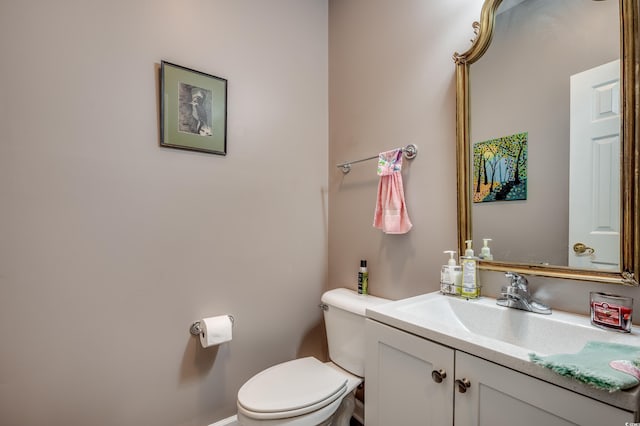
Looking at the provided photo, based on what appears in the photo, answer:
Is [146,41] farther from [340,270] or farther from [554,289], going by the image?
[554,289]

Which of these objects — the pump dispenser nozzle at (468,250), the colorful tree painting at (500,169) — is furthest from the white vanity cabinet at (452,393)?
the colorful tree painting at (500,169)

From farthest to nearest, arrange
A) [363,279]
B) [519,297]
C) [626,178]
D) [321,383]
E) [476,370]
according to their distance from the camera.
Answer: [363,279], [321,383], [519,297], [626,178], [476,370]

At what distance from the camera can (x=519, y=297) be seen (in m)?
1.00

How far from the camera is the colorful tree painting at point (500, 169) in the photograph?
1092mm

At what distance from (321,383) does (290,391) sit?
139mm

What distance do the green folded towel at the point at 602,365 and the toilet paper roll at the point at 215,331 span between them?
118 cm

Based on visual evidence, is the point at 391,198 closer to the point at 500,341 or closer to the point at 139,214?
the point at 500,341

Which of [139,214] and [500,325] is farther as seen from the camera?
[139,214]

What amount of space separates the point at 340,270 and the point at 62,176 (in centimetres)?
141

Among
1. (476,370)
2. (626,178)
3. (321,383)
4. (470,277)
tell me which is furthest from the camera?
(321,383)

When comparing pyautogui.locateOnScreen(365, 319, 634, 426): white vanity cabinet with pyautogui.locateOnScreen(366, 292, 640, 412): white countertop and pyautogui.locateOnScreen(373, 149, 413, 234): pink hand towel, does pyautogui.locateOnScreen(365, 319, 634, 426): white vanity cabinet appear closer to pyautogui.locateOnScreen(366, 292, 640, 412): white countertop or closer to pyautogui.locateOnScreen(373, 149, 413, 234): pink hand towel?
pyautogui.locateOnScreen(366, 292, 640, 412): white countertop

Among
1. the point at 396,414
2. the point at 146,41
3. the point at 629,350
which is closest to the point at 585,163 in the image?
the point at 629,350

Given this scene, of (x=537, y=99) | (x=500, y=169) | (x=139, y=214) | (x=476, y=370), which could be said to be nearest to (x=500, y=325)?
(x=476, y=370)

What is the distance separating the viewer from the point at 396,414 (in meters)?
0.95
